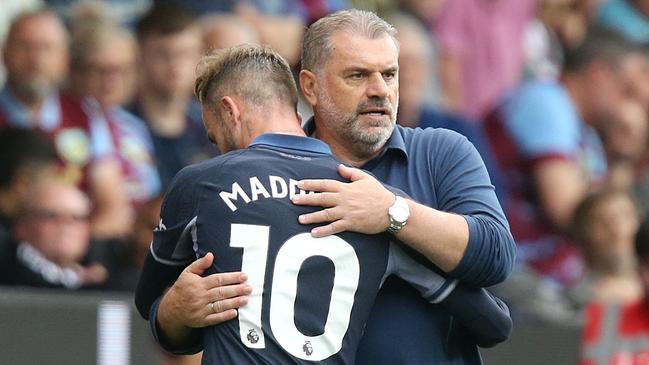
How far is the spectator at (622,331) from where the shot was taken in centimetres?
731

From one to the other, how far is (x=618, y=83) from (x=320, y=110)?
230 inches

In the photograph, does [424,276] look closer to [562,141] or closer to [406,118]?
[406,118]

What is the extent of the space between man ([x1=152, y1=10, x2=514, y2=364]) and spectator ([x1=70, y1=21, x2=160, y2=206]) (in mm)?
3612

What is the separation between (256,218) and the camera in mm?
3520

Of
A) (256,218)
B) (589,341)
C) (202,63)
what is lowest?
(589,341)

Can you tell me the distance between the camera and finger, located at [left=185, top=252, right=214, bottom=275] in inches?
140

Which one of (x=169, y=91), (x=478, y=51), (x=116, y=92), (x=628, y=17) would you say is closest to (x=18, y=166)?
(x=116, y=92)

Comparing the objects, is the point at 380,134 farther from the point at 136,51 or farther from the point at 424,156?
the point at 136,51

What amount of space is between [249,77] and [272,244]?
0.49m

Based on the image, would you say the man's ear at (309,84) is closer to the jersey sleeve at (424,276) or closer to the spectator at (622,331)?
the jersey sleeve at (424,276)

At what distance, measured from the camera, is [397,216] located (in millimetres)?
3553

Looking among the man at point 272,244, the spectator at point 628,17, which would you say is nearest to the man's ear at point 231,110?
the man at point 272,244

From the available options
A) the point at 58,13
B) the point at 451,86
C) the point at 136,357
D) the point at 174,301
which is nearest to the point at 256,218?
the point at 174,301

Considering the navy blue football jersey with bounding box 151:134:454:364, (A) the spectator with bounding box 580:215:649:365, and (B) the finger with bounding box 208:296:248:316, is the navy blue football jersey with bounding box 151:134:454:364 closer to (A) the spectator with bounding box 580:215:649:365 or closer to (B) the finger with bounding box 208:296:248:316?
(B) the finger with bounding box 208:296:248:316
